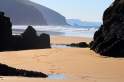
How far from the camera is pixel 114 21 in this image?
55.5ft

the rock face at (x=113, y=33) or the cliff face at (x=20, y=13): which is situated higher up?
the cliff face at (x=20, y=13)

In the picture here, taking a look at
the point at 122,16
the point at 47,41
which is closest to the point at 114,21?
the point at 122,16

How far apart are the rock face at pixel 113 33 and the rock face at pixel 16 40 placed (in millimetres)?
7601

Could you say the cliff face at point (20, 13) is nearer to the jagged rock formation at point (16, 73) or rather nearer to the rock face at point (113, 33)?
the rock face at point (113, 33)

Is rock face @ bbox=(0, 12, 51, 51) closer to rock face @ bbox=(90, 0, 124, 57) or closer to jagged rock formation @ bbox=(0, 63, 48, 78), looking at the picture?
rock face @ bbox=(90, 0, 124, 57)

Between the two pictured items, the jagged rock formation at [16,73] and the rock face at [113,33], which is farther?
the rock face at [113,33]

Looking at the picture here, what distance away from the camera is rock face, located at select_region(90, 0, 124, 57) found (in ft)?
46.4

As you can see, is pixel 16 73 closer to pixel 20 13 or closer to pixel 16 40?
pixel 16 40

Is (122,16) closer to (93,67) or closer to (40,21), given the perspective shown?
(93,67)

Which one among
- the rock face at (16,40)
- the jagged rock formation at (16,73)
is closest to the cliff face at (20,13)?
the rock face at (16,40)

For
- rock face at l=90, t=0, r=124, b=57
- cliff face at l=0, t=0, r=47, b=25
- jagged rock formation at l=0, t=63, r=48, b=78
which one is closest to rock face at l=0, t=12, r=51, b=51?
rock face at l=90, t=0, r=124, b=57

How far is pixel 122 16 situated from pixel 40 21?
554 ft

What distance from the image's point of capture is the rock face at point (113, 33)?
46.4 feet

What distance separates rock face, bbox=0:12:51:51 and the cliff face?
486ft
